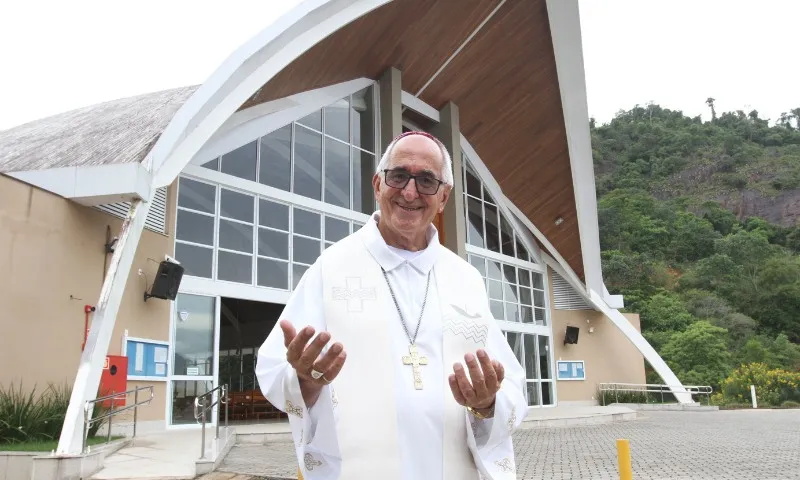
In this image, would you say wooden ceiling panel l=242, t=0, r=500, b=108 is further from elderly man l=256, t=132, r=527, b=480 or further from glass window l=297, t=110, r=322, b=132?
elderly man l=256, t=132, r=527, b=480

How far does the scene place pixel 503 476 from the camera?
62.0 inches

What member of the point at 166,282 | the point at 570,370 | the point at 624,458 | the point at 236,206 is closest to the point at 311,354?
the point at 624,458

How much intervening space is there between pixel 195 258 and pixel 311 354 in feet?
35.2

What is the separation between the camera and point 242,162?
12.4 metres

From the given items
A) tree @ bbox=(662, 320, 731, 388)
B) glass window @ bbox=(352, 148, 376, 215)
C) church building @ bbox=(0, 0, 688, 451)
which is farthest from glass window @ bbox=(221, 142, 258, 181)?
tree @ bbox=(662, 320, 731, 388)

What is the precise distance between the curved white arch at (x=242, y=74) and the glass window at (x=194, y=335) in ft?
9.88

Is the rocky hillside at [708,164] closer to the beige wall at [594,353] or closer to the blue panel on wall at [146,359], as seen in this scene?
the beige wall at [594,353]

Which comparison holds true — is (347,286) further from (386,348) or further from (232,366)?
(232,366)

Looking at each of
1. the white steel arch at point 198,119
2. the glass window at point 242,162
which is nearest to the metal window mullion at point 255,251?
the glass window at point 242,162

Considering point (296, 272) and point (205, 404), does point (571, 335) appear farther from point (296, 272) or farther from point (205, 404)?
point (205, 404)

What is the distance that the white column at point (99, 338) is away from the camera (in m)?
6.34

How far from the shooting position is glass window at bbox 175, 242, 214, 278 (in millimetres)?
11219

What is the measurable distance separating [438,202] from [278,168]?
38.4 ft

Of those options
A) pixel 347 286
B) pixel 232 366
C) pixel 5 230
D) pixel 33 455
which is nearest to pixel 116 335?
pixel 5 230
